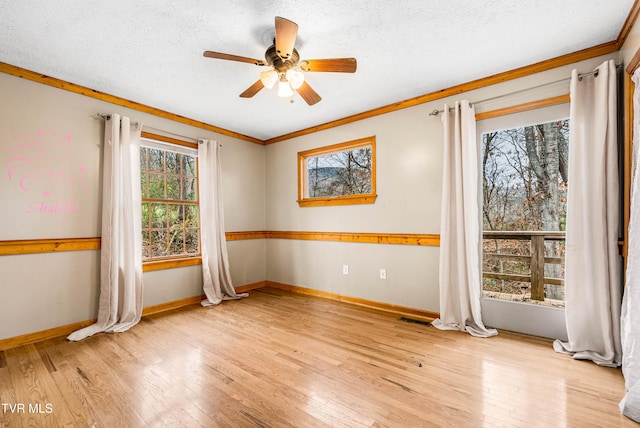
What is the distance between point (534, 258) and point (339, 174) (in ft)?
8.25

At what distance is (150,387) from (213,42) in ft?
8.38

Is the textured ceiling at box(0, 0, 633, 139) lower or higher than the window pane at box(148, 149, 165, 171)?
higher

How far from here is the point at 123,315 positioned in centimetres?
303

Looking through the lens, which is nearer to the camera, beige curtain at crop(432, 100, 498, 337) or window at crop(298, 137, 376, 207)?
beige curtain at crop(432, 100, 498, 337)

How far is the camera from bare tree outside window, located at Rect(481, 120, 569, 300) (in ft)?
9.23

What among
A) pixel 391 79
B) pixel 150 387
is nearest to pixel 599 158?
pixel 391 79

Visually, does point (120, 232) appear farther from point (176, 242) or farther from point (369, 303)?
point (369, 303)

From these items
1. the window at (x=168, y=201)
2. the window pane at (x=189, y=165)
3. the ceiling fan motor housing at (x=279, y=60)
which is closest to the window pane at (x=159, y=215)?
the window at (x=168, y=201)

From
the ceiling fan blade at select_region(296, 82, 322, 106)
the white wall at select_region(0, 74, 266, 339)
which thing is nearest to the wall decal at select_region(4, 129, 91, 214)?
the white wall at select_region(0, 74, 266, 339)

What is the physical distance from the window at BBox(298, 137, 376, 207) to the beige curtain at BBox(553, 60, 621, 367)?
1.94 m

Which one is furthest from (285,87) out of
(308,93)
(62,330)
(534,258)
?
(62,330)

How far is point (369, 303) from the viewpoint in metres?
3.64

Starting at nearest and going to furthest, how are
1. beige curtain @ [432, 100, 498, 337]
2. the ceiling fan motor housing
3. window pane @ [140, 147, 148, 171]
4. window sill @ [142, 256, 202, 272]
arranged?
the ceiling fan motor housing
beige curtain @ [432, 100, 498, 337]
window sill @ [142, 256, 202, 272]
window pane @ [140, 147, 148, 171]

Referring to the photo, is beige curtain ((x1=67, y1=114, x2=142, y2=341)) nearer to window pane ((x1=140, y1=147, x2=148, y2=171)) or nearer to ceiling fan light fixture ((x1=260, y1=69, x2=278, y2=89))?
window pane ((x1=140, y1=147, x2=148, y2=171))
